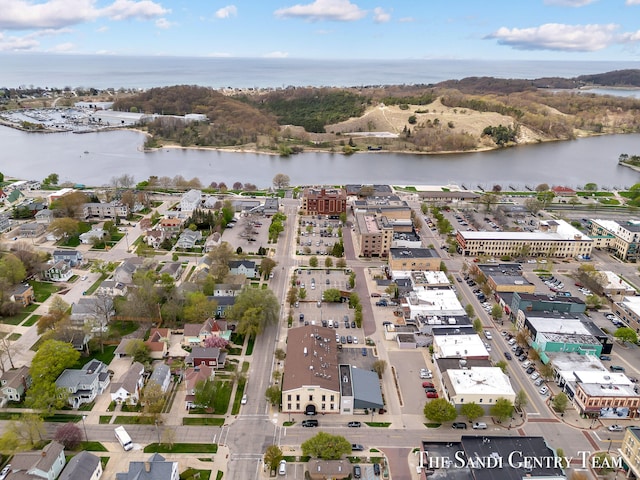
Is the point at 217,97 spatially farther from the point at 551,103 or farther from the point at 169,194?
the point at 551,103

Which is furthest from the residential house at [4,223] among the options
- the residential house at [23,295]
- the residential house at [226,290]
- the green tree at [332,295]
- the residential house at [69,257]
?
the green tree at [332,295]

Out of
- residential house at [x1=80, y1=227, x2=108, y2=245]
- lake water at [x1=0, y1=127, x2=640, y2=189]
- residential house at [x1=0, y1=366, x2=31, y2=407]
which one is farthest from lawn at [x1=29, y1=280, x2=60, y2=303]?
lake water at [x1=0, y1=127, x2=640, y2=189]

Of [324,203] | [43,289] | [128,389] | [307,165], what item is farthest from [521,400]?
[307,165]

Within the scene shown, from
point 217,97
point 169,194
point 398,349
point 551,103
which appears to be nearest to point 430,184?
point 169,194

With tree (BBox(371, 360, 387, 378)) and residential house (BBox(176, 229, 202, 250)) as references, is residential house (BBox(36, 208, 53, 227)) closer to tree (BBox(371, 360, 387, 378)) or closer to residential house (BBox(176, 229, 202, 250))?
residential house (BBox(176, 229, 202, 250))

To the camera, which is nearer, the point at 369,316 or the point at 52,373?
the point at 52,373

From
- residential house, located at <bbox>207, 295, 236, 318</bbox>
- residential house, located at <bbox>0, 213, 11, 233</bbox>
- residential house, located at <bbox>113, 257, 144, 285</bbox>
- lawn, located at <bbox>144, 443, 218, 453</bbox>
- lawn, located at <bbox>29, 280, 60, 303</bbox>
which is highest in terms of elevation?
residential house, located at <bbox>0, 213, 11, 233</bbox>

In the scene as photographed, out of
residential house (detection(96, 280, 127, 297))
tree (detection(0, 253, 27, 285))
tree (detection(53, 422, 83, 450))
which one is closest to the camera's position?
tree (detection(53, 422, 83, 450))
